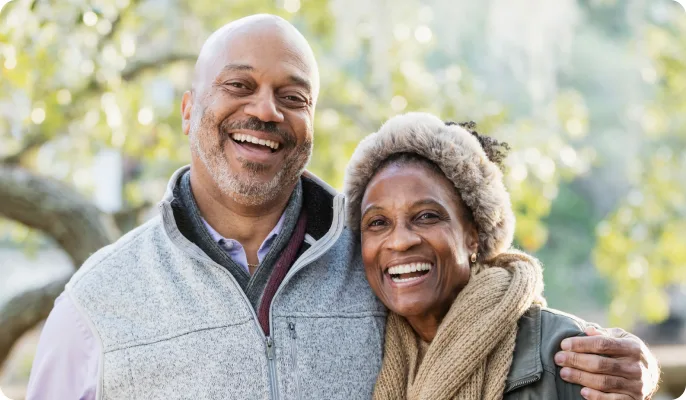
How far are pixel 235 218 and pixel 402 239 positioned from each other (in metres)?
0.66

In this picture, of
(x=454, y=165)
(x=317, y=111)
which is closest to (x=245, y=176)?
(x=454, y=165)

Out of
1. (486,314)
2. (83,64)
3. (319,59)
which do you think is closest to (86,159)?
(83,64)

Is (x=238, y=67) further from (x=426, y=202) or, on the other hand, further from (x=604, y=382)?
(x=604, y=382)

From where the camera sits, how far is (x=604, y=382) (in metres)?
2.45

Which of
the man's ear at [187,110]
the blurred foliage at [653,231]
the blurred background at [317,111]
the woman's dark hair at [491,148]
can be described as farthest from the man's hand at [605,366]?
the blurred foliage at [653,231]

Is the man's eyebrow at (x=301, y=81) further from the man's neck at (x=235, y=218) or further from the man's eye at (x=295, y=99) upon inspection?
the man's neck at (x=235, y=218)

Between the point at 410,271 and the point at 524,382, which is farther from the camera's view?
the point at 410,271

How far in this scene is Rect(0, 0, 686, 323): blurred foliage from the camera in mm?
5227

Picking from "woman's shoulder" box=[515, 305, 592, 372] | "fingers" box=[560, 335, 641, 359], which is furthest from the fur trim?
"fingers" box=[560, 335, 641, 359]

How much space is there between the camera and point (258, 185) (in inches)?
110

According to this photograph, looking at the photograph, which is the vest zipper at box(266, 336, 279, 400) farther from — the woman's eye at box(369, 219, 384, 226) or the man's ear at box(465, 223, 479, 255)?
the man's ear at box(465, 223, 479, 255)

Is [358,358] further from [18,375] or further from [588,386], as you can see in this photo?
[18,375]

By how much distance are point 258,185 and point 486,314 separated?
92 centimetres

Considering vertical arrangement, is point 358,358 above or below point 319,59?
below
